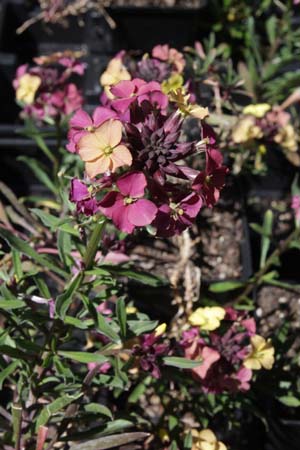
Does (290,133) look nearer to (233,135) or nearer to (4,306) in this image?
(233,135)

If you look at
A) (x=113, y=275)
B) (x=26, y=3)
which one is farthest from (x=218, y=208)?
(x=26, y=3)

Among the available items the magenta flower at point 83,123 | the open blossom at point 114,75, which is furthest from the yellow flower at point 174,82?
the magenta flower at point 83,123

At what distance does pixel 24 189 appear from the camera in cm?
212

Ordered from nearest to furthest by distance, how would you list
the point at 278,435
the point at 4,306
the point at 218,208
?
the point at 4,306, the point at 278,435, the point at 218,208

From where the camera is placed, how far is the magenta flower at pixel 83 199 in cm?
103

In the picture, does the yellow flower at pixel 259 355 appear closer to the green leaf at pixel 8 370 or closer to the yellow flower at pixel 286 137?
the green leaf at pixel 8 370

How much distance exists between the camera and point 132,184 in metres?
0.97

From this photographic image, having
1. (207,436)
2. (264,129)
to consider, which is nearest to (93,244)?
(207,436)

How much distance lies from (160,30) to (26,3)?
538 mm

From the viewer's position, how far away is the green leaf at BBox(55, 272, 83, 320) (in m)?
1.17

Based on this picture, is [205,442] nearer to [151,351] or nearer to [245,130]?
[151,351]

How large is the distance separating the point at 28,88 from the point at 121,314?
879mm

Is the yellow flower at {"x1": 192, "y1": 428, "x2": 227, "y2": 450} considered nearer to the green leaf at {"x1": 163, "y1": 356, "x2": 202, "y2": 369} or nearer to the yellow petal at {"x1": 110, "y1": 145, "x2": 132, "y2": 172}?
the green leaf at {"x1": 163, "y1": 356, "x2": 202, "y2": 369}

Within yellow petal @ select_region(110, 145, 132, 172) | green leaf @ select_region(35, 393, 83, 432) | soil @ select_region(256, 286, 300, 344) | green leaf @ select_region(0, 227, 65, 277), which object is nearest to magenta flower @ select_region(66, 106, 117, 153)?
yellow petal @ select_region(110, 145, 132, 172)
